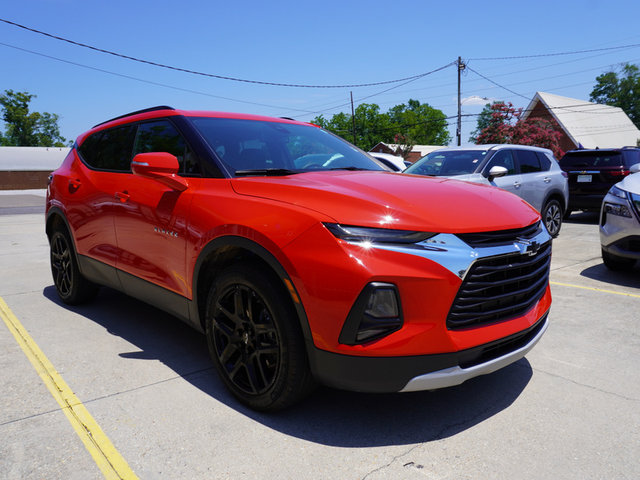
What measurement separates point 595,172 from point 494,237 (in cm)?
1123

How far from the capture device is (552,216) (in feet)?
31.4

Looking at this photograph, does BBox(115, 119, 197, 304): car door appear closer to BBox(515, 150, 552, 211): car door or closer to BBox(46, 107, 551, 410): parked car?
BBox(46, 107, 551, 410): parked car

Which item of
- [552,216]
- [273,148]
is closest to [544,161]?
[552,216]

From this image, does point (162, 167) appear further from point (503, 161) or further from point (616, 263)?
point (503, 161)

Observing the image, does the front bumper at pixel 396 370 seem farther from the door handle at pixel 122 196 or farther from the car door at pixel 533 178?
the car door at pixel 533 178

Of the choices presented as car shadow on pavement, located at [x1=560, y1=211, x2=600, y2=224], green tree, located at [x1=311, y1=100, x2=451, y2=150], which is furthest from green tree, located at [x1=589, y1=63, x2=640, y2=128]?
car shadow on pavement, located at [x1=560, y1=211, x2=600, y2=224]

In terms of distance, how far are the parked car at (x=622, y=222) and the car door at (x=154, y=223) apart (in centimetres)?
487

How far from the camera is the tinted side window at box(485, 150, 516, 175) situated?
27.2ft

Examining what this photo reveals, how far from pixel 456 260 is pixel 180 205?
1.77m

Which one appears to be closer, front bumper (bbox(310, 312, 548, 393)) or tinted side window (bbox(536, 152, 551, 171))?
front bumper (bbox(310, 312, 548, 393))

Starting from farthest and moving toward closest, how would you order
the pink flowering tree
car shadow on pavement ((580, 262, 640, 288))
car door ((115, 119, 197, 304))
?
the pink flowering tree < car shadow on pavement ((580, 262, 640, 288)) < car door ((115, 119, 197, 304))

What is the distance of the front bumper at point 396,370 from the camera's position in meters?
2.27

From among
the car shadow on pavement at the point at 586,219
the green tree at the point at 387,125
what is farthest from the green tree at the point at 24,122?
the car shadow on pavement at the point at 586,219

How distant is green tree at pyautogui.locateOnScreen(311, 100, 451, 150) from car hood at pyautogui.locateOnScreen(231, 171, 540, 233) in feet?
301
